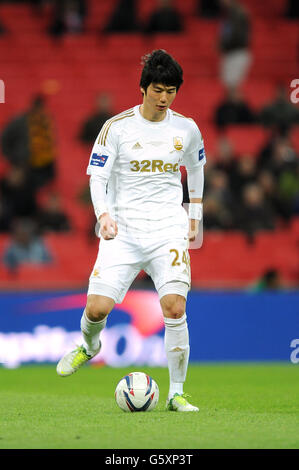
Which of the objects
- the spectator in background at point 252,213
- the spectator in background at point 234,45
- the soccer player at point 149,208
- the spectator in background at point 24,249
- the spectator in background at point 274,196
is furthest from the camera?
the spectator in background at point 234,45

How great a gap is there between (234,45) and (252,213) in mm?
4362

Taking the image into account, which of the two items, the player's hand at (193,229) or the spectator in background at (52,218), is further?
the spectator in background at (52,218)

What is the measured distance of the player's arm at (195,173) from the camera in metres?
7.83

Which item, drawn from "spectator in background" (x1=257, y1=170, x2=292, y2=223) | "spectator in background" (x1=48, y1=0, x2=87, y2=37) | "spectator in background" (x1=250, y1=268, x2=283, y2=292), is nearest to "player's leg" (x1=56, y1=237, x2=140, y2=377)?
"spectator in background" (x1=250, y1=268, x2=283, y2=292)

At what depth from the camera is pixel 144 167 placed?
25.1 ft

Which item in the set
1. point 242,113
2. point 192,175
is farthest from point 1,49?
point 192,175

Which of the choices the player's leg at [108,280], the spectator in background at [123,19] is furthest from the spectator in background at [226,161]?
the player's leg at [108,280]

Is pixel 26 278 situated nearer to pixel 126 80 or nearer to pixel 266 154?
pixel 266 154

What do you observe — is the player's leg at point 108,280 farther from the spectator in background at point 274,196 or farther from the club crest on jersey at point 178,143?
the spectator in background at point 274,196

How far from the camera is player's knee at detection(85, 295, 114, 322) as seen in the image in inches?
298

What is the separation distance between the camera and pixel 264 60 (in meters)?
21.1

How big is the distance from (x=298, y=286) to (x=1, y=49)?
27.5ft

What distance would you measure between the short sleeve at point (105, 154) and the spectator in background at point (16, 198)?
332 inches
